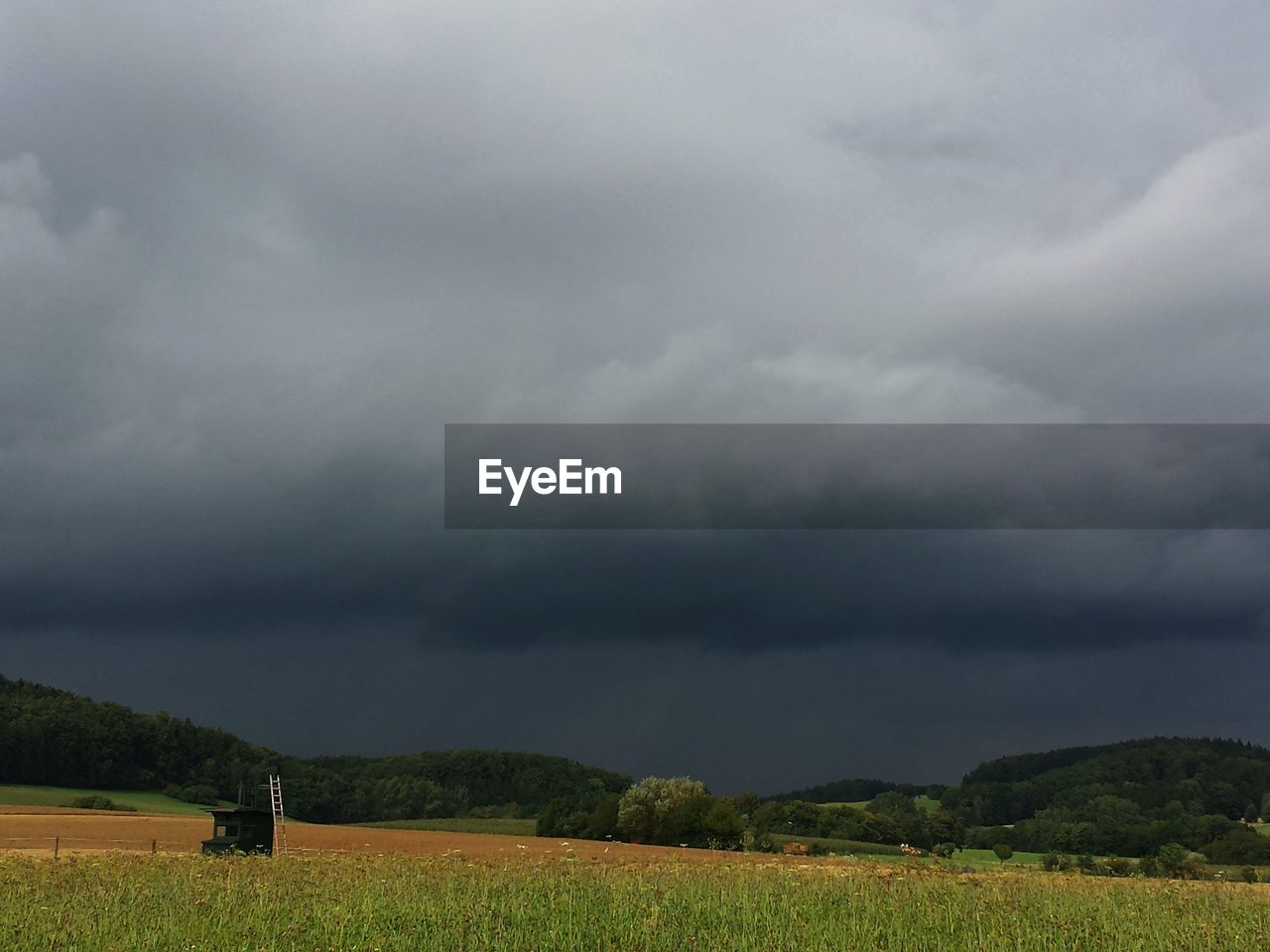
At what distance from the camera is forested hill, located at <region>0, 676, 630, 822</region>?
13275 centimetres

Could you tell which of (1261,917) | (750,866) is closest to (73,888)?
(750,866)

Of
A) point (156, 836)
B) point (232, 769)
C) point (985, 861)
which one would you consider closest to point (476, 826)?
point (156, 836)

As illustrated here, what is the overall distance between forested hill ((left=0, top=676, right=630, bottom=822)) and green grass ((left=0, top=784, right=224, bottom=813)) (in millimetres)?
3122

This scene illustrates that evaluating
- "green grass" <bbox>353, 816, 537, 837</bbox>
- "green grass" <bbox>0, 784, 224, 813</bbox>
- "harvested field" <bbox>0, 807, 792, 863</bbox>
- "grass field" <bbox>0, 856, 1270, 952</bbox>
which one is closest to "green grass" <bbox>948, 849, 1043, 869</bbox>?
"grass field" <bbox>0, 856, 1270, 952</bbox>

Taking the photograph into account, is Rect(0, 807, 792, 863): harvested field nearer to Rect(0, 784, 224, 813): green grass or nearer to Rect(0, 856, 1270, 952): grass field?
Rect(0, 784, 224, 813): green grass

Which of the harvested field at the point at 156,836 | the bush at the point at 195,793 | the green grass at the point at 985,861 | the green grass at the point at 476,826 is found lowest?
the green grass at the point at 476,826

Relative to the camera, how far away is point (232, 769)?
142 m

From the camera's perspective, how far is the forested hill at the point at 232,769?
133m

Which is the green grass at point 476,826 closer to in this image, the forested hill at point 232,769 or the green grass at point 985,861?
the forested hill at point 232,769

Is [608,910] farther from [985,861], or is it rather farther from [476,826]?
[476,826]

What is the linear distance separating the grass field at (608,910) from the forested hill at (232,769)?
108 meters

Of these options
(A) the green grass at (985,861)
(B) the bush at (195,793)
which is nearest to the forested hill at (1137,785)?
(A) the green grass at (985,861)

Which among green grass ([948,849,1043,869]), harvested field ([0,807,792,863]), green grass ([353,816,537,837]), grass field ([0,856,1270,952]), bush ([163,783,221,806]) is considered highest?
grass field ([0,856,1270,952])

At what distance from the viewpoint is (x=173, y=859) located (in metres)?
30.2
